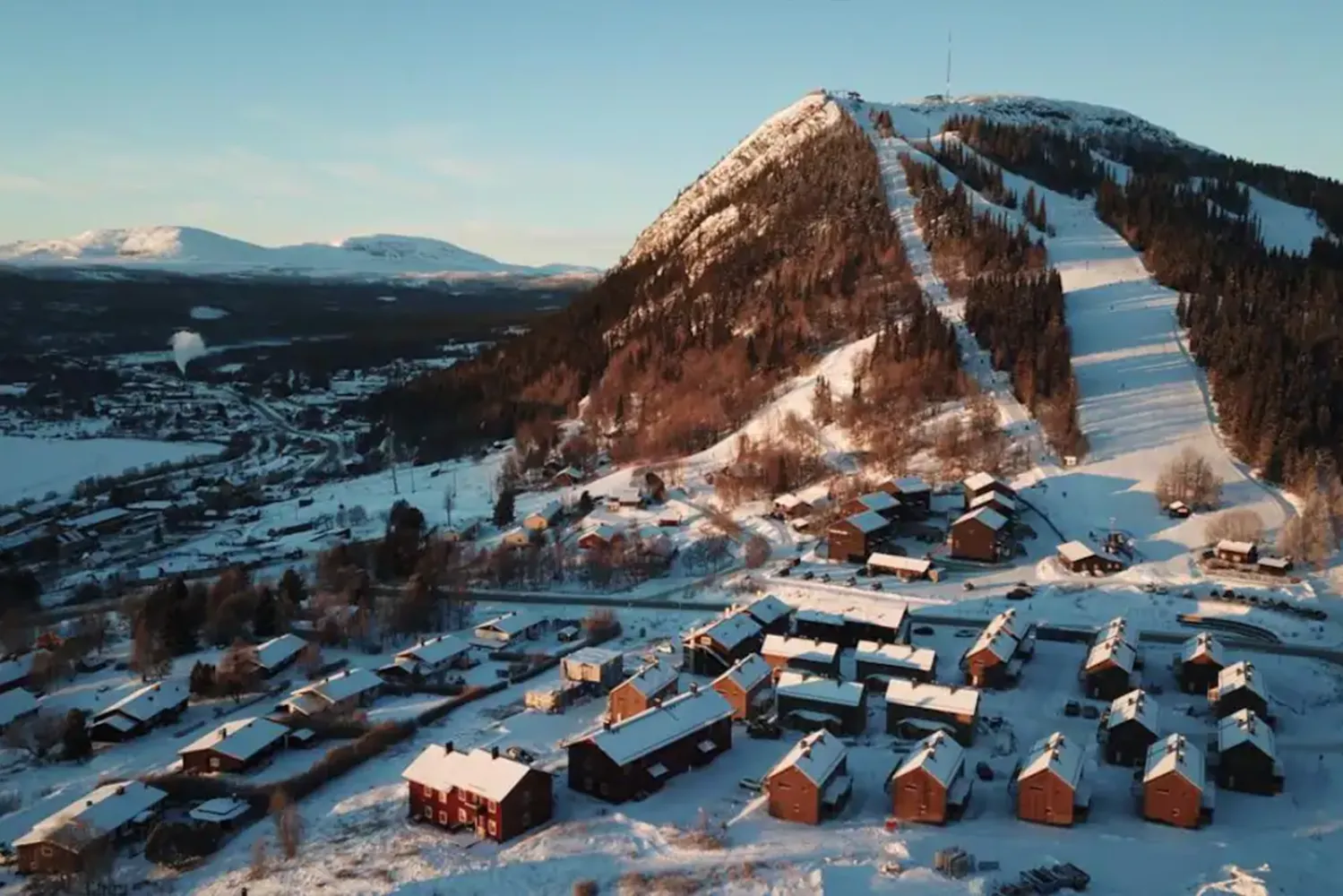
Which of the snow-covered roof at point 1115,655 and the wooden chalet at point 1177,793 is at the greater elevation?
the snow-covered roof at point 1115,655

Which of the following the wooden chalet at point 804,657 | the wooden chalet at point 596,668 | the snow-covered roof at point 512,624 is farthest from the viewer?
the snow-covered roof at point 512,624

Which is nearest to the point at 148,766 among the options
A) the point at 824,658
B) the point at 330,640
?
the point at 330,640

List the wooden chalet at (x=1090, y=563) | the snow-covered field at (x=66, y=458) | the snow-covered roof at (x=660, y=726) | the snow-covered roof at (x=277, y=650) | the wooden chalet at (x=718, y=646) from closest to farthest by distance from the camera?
the snow-covered roof at (x=660, y=726), the wooden chalet at (x=718, y=646), the snow-covered roof at (x=277, y=650), the wooden chalet at (x=1090, y=563), the snow-covered field at (x=66, y=458)

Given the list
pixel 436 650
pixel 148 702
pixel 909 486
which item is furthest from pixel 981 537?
pixel 148 702

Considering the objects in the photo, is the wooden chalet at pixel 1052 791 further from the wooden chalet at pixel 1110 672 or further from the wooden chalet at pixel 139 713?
the wooden chalet at pixel 139 713

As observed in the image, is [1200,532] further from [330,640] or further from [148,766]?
[148,766]

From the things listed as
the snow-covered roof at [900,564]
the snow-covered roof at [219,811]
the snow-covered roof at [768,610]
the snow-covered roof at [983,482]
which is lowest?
the snow-covered roof at [219,811]

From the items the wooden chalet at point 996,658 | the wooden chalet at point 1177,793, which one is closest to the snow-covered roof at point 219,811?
the wooden chalet at point 996,658
